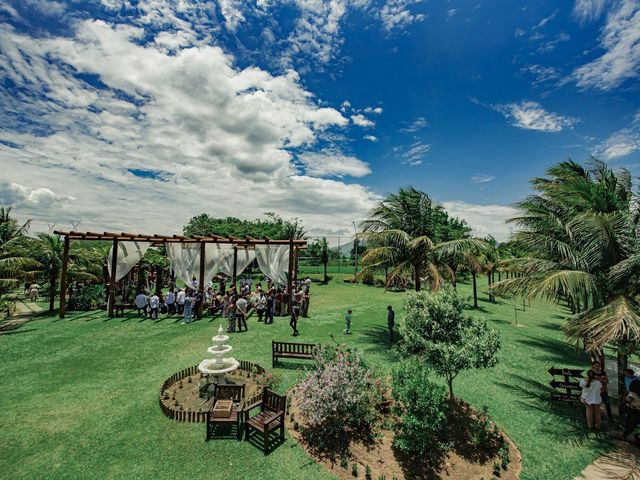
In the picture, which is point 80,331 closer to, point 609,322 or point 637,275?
point 609,322

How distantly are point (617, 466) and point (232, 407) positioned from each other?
8490 mm

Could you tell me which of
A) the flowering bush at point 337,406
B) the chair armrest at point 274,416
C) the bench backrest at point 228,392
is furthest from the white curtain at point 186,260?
the flowering bush at point 337,406

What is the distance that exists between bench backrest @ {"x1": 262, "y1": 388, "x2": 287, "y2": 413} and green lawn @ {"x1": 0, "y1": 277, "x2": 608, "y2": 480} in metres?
0.86

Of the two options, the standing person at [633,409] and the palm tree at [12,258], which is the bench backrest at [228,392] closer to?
the standing person at [633,409]

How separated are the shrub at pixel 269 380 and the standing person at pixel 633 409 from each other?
8.77 m

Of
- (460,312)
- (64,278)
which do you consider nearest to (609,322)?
(460,312)

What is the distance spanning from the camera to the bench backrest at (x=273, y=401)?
7219 millimetres

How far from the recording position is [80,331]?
46.5ft

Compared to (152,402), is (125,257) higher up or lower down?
higher up

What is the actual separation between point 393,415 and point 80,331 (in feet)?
47.4

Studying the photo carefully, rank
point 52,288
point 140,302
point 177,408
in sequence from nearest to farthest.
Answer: point 177,408
point 140,302
point 52,288

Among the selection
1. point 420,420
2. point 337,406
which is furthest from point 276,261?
point 420,420

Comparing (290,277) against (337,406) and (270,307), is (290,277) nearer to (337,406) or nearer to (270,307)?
(270,307)

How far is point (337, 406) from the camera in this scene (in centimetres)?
690
